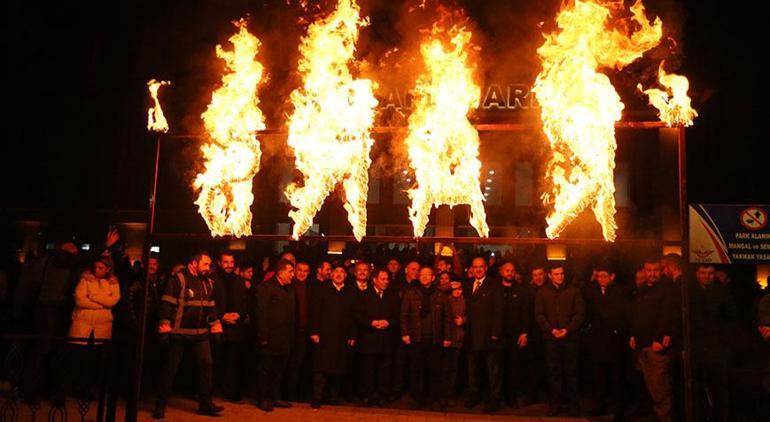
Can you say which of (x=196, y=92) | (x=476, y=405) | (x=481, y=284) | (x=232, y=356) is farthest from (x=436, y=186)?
(x=196, y=92)

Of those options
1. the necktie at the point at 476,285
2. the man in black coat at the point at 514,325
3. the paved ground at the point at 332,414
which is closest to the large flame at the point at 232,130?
the paved ground at the point at 332,414

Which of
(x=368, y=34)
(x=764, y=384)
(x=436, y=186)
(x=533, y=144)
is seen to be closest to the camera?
(x=764, y=384)

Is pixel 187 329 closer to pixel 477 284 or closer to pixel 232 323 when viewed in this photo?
pixel 232 323

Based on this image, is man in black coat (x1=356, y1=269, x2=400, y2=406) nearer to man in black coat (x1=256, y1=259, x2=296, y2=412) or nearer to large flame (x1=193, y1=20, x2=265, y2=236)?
man in black coat (x1=256, y1=259, x2=296, y2=412)

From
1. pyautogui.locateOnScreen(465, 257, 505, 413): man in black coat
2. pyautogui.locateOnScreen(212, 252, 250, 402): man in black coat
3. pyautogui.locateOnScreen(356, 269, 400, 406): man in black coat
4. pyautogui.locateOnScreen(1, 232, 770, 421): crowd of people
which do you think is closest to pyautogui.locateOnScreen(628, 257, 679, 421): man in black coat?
pyautogui.locateOnScreen(1, 232, 770, 421): crowd of people

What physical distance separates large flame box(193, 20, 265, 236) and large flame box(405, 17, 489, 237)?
208cm

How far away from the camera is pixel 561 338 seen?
7.73 meters

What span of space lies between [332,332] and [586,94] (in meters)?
4.41

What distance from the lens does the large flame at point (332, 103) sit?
7.07m

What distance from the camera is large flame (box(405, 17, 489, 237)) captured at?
22.7ft

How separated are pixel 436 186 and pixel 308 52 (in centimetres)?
230

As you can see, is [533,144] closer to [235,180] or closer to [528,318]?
[528,318]

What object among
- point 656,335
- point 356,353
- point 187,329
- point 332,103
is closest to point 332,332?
point 356,353

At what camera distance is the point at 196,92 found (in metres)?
12.3
